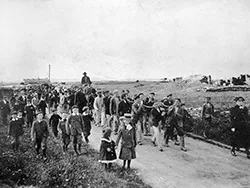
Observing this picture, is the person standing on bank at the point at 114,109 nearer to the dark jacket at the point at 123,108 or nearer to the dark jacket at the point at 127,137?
the dark jacket at the point at 123,108

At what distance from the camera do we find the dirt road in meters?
9.36

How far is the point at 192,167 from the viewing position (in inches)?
424

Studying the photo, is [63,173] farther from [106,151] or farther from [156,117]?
[156,117]

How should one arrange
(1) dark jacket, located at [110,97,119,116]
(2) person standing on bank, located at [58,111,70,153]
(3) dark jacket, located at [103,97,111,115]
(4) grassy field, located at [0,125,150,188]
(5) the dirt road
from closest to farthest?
(4) grassy field, located at [0,125,150,188], (5) the dirt road, (2) person standing on bank, located at [58,111,70,153], (1) dark jacket, located at [110,97,119,116], (3) dark jacket, located at [103,97,111,115]

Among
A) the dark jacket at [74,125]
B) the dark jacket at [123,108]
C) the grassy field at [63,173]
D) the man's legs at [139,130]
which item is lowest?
the grassy field at [63,173]

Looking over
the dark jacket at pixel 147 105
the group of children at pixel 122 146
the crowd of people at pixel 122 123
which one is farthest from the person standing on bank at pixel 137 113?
the group of children at pixel 122 146

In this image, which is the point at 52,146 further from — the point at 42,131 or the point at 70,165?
the point at 70,165

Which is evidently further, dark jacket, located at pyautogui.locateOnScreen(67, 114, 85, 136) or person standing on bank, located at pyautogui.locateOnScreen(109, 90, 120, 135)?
person standing on bank, located at pyautogui.locateOnScreen(109, 90, 120, 135)

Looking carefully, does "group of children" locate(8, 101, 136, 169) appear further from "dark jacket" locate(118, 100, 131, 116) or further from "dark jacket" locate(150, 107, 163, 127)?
"dark jacket" locate(118, 100, 131, 116)

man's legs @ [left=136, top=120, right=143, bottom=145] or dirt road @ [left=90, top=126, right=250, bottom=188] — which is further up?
man's legs @ [left=136, top=120, right=143, bottom=145]

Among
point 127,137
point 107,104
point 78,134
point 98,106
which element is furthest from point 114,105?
point 127,137

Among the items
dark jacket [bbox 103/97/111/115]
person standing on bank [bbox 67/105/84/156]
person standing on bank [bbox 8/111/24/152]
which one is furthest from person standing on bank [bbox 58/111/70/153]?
dark jacket [bbox 103/97/111/115]

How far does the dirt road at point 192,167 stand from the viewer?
936 centimetres

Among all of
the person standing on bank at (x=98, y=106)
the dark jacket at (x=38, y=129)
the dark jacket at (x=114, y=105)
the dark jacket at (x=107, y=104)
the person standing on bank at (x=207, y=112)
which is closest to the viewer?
the dark jacket at (x=38, y=129)
